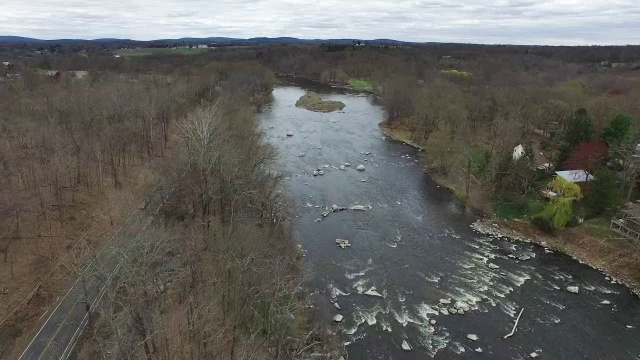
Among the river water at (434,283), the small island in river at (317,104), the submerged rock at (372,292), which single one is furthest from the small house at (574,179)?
the small island in river at (317,104)

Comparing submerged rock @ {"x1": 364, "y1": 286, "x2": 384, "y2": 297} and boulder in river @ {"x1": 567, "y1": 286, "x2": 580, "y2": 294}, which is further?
boulder in river @ {"x1": 567, "y1": 286, "x2": 580, "y2": 294}

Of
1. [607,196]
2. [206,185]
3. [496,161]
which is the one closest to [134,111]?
[206,185]

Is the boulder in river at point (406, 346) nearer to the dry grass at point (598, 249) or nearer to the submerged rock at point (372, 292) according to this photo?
the submerged rock at point (372, 292)

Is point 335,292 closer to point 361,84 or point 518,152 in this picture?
point 518,152

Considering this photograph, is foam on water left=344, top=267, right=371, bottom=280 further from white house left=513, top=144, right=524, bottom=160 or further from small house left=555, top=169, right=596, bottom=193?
white house left=513, top=144, right=524, bottom=160

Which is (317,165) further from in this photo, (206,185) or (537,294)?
(537,294)

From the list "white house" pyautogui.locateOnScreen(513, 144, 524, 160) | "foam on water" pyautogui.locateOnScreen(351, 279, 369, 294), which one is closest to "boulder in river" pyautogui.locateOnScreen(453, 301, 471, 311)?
"foam on water" pyautogui.locateOnScreen(351, 279, 369, 294)

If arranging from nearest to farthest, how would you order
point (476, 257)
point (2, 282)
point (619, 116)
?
point (2, 282) < point (476, 257) < point (619, 116)
